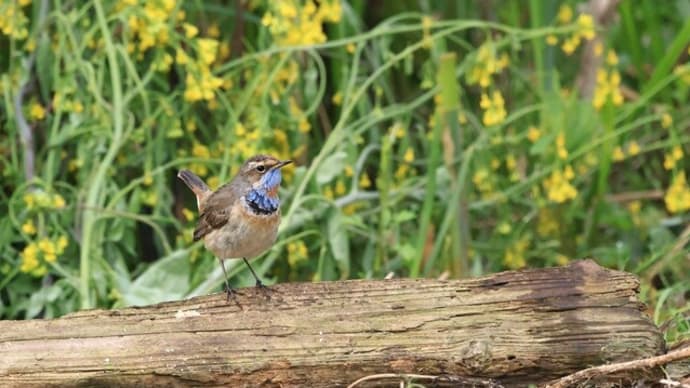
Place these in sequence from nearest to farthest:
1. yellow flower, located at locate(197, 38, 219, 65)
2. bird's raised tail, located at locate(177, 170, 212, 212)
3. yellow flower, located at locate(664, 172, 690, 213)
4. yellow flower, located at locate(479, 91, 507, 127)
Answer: bird's raised tail, located at locate(177, 170, 212, 212)
yellow flower, located at locate(197, 38, 219, 65)
yellow flower, located at locate(479, 91, 507, 127)
yellow flower, located at locate(664, 172, 690, 213)

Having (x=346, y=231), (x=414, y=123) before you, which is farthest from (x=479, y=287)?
(x=414, y=123)

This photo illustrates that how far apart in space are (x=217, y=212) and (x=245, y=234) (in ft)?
0.73

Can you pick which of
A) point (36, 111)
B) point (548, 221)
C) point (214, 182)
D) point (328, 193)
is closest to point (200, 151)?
point (214, 182)

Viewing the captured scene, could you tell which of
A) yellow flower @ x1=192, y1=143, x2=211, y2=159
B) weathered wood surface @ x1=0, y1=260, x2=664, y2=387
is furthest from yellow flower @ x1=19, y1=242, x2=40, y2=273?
weathered wood surface @ x1=0, y1=260, x2=664, y2=387

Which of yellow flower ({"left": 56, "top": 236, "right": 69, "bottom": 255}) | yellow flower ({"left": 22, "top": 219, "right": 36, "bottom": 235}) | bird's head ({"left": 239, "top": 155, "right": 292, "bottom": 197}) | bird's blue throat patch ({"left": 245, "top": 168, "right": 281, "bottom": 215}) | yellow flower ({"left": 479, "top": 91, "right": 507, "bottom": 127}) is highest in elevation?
yellow flower ({"left": 479, "top": 91, "right": 507, "bottom": 127})

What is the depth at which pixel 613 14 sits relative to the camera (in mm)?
7848

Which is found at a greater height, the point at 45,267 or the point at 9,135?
the point at 9,135

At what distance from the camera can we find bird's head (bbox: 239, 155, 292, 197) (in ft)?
16.6

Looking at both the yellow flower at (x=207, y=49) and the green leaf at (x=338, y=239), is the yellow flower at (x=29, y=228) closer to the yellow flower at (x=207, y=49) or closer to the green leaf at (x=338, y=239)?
the yellow flower at (x=207, y=49)

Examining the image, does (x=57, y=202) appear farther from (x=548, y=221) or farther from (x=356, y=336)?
(x=548, y=221)

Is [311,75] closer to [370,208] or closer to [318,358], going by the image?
[370,208]

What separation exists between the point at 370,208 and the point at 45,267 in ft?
5.69

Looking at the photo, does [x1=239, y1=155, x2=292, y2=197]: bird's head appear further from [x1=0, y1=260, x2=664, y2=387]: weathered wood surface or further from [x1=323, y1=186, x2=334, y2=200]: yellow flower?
[x1=323, y1=186, x2=334, y2=200]: yellow flower

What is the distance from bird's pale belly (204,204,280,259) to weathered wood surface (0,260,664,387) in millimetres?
760
